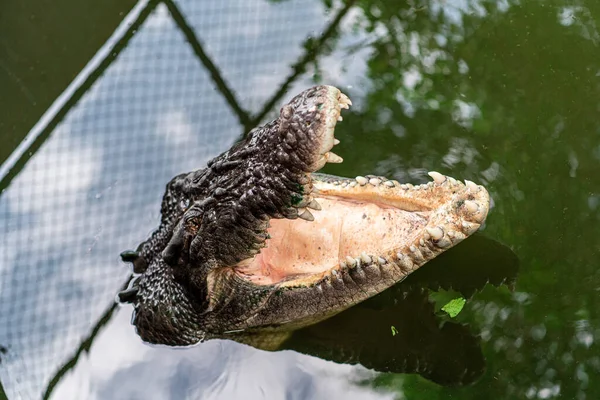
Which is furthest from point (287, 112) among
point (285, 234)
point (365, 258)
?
point (285, 234)

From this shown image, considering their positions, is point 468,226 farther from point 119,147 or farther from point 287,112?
point 119,147

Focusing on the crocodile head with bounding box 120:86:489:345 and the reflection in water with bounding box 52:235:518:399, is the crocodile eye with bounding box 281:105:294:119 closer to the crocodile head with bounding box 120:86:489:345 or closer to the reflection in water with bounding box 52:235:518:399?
the crocodile head with bounding box 120:86:489:345


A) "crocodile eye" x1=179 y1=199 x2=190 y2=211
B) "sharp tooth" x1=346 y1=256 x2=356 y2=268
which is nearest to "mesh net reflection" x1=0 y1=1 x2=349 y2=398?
"crocodile eye" x1=179 y1=199 x2=190 y2=211

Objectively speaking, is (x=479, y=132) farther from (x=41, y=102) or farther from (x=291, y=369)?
(x=41, y=102)

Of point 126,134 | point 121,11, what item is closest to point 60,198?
point 126,134

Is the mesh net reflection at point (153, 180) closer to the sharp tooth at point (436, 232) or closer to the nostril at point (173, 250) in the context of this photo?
the nostril at point (173, 250)
